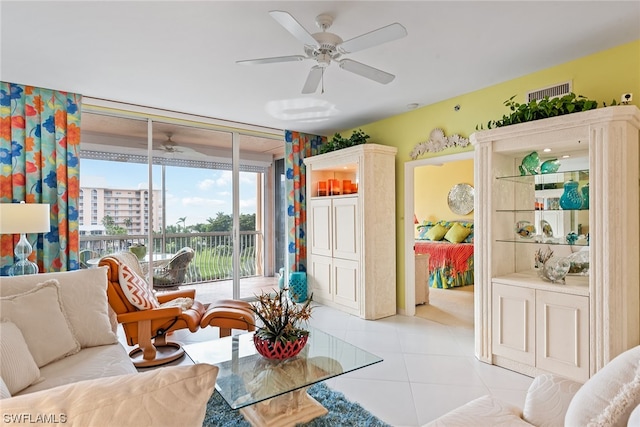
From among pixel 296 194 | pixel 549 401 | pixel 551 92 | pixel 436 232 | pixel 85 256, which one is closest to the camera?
pixel 549 401

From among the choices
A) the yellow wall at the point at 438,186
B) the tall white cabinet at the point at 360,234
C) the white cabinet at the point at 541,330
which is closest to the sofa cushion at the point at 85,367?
the white cabinet at the point at 541,330

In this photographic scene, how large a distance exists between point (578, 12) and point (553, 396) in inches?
91.5

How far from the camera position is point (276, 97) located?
12.6 ft

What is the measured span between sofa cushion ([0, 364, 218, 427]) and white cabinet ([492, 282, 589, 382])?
2.73m

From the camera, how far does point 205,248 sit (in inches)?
190

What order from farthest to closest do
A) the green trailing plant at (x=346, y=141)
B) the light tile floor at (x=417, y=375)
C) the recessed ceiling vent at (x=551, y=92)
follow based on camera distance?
the green trailing plant at (x=346, y=141) → the recessed ceiling vent at (x=551, y=92) → the light tile floor at (x=417, y=375)

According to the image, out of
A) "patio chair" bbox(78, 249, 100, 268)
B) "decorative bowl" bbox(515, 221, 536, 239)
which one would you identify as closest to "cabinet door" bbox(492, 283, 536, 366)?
"decorative bowl" bbox(515, 221, 536, 239)

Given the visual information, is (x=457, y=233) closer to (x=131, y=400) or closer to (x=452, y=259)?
(x=452, y=259)

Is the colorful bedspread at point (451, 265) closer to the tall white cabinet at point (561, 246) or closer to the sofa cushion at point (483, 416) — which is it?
the tall white cabinet at point (561, 246)

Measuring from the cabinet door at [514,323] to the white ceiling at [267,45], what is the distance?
196 centimetres

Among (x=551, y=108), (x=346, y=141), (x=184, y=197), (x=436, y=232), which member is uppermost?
(x=346, y=141)

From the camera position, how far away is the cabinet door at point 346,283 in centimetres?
444

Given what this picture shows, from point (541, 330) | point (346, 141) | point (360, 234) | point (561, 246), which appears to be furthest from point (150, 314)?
point (561, 246)

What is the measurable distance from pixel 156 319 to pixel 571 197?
11.4 ft
